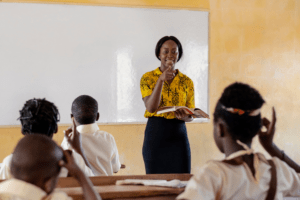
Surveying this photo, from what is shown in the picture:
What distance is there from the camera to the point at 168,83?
241cm

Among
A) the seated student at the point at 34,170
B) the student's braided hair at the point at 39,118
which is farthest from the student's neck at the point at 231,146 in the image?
the student's braided hair at the point at 39,118

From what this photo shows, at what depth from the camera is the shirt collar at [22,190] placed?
849 millimetres

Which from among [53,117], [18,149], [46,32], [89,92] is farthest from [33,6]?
[18,149]

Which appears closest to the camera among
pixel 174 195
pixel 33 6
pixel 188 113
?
pixel 174 195

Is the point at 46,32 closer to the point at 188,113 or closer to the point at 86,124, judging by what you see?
the point at 86,124

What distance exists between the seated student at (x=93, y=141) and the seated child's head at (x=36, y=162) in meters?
0.97

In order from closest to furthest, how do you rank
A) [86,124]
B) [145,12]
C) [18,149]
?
[18,149] → [86,124] → [145,12]

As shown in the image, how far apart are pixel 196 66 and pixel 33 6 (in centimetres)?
188

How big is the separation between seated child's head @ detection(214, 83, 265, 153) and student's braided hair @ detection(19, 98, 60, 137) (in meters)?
0.84

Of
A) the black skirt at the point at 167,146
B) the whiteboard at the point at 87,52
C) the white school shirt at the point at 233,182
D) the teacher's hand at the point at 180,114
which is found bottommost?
the black skirt at the point at 167,146

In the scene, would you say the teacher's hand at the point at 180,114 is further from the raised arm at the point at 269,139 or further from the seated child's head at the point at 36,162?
the seated child's head at the point at 36,162

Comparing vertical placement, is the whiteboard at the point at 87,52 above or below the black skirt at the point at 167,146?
above

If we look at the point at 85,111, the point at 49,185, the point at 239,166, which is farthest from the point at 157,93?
the point at 49,185

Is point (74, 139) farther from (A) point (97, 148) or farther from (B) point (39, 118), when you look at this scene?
(A) point (97, 148)
